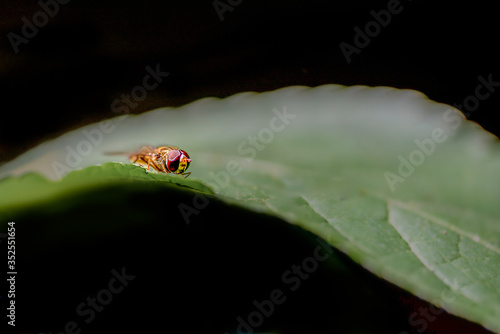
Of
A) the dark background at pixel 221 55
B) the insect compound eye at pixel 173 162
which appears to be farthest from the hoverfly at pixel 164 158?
the dark background at pixel 221 55

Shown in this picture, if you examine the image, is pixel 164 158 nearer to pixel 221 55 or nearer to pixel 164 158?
pixel 164 158

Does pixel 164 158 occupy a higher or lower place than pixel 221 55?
higher

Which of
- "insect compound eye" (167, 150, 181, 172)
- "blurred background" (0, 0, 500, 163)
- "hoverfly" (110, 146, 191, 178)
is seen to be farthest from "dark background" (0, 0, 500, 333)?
"insect compound eye" (167, 150, 181, 172)

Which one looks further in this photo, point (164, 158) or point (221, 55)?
point (221, 55)

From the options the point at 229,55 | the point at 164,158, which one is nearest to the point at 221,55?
the point at 229,55

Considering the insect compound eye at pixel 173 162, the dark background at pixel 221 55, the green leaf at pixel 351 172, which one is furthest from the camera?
the dark background at pixel 221 55

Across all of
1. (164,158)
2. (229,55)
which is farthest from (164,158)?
(229,55)

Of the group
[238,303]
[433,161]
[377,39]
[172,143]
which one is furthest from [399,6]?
[238,303]

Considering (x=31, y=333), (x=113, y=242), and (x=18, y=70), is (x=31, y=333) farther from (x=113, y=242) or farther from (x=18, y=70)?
(x=18, y=70)

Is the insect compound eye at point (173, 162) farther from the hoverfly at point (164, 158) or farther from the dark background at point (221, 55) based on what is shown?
the dark background at point (221, 55)
